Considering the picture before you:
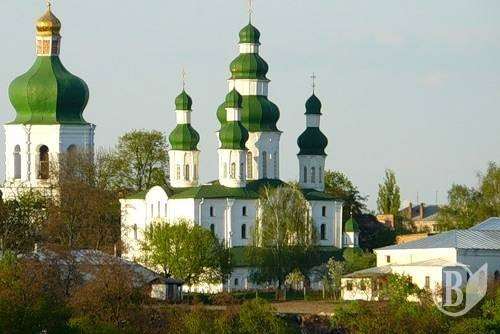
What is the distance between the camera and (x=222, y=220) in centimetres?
6994

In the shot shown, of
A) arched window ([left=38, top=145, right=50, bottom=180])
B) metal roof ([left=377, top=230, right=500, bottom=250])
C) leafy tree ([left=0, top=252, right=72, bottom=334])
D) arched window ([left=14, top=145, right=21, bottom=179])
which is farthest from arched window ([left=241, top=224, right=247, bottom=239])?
leafy tree ([left=0, top=252, right=72, bottom=334])

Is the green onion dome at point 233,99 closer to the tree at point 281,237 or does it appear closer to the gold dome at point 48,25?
the tree at point 281,237

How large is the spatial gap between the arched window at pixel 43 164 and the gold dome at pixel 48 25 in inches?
122

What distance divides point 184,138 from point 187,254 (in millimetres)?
7887

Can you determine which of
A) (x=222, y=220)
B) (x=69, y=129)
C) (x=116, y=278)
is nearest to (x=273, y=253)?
(x=222, y=220)

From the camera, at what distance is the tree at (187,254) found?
64688 mm

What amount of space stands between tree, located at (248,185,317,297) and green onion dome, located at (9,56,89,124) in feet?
19.3

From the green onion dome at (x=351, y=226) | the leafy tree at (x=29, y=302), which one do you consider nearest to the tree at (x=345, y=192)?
the green onion dome at (x=351, y=226)

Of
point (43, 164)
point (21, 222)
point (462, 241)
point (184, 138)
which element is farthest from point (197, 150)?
point (462, 241)

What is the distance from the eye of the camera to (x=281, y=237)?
6812 centimetres

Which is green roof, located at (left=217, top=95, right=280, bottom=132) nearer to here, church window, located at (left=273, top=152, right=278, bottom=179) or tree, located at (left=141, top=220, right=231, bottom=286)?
church window, located at (left=273, top=152, right=278, bottom=179)

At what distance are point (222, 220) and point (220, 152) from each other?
1.83m

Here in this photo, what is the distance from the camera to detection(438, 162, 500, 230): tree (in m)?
71.2

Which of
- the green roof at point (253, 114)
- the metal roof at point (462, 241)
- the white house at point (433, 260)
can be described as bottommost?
the white house at point (433, 260)
